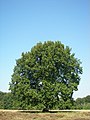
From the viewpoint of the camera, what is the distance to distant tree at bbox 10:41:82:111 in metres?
55.2

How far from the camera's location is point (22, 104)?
57.2 meters

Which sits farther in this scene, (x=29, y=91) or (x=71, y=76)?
(x=71, y=76)

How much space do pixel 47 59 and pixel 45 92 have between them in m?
7.08

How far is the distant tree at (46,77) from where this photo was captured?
181ft

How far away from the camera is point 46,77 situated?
56.8 metres

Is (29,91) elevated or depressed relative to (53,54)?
depressed

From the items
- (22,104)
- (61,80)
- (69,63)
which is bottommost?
(22,104)

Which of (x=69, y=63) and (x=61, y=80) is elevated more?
(x=69, y=63)

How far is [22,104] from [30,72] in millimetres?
7116

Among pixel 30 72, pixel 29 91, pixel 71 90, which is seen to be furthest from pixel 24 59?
pixel 71 90

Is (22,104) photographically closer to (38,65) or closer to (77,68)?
(38,65)

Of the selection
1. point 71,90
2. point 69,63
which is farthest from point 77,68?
point 71,90

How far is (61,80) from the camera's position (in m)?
58.4

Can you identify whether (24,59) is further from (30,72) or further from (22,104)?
(22,104)
